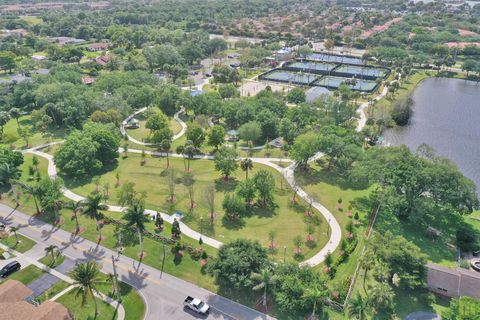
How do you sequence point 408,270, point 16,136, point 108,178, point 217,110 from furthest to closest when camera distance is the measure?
1. point 217,110
2. point 16,136
3. point 108,178
4. point 408,270

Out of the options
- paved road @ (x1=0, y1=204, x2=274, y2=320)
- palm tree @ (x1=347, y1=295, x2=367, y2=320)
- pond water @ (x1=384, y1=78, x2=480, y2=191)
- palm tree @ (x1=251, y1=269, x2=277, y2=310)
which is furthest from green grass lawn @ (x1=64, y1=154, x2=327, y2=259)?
pond water @ (x1=384, y1=78, x2=480, y2=191)

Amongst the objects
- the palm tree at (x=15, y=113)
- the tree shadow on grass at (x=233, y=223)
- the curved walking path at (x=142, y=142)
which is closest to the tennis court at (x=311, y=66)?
the curved walking path at (x=142, y=142)

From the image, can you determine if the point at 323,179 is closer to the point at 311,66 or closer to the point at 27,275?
the point at 27,275

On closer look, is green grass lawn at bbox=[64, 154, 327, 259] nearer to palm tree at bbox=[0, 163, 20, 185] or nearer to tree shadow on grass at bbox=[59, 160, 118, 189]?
tree shadow on grass at bbox=[59, 160, 118, 189]

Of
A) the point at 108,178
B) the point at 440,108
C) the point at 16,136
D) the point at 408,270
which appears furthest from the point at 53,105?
the point at 440,108

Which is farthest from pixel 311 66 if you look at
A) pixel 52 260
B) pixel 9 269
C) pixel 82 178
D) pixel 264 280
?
pixel 9 269

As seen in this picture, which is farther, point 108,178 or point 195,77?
point 195,77

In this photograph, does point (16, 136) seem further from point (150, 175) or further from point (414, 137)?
point (414, 137)
